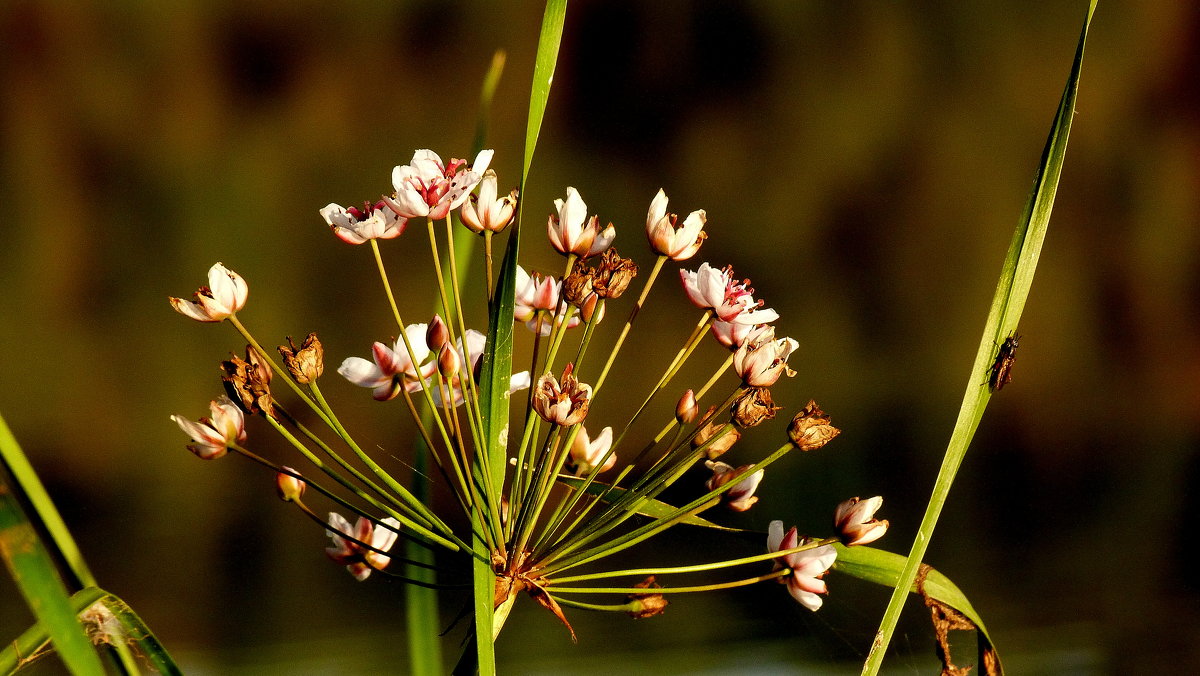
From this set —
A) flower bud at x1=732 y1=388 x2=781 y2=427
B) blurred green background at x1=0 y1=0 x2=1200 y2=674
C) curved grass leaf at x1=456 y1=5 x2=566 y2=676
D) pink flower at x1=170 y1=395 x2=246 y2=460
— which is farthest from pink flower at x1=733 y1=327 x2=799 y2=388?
blurred green background at x1=0 y1=0 x2=1200 y2=674

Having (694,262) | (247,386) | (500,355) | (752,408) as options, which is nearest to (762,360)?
(752,408)

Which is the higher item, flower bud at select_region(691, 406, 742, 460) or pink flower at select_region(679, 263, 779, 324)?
pink flower at select_region(679, 263, 779, 324)

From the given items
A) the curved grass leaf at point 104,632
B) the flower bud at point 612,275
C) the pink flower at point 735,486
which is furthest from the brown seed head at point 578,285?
the curved grass leaf at point 104,632

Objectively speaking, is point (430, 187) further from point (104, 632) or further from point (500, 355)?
point (104, 632)

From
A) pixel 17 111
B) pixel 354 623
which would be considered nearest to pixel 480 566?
pixel 354 623

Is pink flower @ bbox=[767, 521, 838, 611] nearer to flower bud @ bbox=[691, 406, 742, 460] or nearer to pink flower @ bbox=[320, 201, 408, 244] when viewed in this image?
flower bud @ bbox=[691, 406, 742, 460]

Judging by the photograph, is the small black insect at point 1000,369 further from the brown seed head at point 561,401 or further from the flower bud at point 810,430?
the brown seed head at point 561,401
